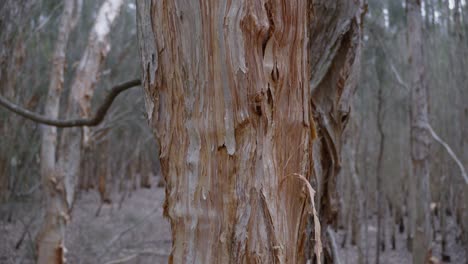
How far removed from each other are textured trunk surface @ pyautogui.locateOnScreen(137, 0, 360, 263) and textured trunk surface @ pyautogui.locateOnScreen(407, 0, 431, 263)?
4338 millimetres

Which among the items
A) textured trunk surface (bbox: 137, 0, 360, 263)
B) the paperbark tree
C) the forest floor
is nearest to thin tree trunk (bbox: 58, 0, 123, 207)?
the paperbark tree

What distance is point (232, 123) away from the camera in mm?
1065

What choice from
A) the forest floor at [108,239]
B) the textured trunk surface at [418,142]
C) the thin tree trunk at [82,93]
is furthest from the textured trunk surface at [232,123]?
the forest floor at [108,239]

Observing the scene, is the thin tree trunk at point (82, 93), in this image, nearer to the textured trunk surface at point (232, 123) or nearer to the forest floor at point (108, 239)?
the forest floor at point (108, 239)

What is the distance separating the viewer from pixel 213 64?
3.51 ft

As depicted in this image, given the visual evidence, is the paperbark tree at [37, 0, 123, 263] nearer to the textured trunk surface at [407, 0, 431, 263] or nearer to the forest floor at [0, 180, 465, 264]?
the forest floor at [0, 180, 465, 264]

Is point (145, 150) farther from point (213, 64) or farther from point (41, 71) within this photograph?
point (213, 64)

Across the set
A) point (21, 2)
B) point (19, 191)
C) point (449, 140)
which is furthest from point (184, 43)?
point (449, 140)

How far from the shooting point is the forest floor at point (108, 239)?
26.5ft

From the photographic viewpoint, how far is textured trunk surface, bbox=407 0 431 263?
5090 mm

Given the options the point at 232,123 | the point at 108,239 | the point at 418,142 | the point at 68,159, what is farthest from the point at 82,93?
the point at 108,239

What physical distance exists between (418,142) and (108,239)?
718 centimetres

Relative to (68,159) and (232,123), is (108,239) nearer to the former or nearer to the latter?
(68,159)

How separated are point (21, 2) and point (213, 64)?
4.58 m
